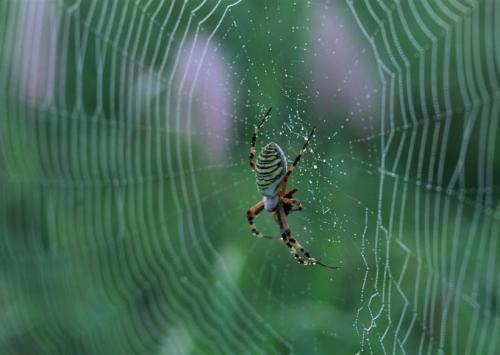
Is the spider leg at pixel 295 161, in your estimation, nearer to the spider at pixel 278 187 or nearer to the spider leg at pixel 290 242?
the spider at pixel 278 187

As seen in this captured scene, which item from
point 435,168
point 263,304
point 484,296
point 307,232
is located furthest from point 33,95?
point 484,296

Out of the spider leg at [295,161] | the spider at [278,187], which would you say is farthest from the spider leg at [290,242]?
the spider leg at [295,161]

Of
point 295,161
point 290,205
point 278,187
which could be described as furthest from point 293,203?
point 295,161

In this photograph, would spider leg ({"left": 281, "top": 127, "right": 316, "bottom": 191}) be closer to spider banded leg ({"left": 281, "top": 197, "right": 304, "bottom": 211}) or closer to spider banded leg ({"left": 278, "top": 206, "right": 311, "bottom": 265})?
spider banded leg ({"left": 281, "top": 197, "right": 304, "bottom": 211})

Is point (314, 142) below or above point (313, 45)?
below

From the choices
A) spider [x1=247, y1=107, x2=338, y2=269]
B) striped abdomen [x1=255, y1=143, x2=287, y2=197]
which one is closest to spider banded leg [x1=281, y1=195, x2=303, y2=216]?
spider [x1=247, y1=107, x2=338, y2=269]

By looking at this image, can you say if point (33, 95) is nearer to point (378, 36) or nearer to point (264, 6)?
point (264, 6)

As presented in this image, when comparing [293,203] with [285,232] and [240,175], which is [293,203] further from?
[240,175]
